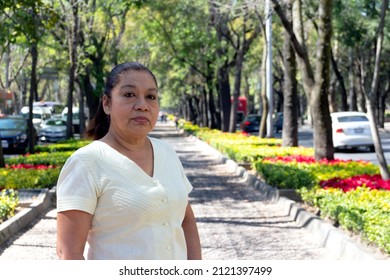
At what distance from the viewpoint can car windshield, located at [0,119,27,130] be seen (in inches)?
1112

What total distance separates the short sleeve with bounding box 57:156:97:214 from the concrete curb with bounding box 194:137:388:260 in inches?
174

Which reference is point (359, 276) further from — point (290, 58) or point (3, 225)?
point (290, 58)

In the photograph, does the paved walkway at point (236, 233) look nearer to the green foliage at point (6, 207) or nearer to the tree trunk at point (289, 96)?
the green foliage at point (6, 207)

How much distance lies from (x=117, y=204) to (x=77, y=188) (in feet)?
0.51

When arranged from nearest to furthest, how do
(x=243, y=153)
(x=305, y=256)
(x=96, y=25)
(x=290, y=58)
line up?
(x=305, y=256) → (x=243, y=153) → (x=290, y=58) → (x=96, y=25)

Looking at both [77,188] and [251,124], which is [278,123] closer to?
[251,124]

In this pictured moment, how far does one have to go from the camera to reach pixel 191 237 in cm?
317

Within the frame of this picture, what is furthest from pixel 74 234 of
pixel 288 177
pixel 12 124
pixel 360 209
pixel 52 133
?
pixel 52 133

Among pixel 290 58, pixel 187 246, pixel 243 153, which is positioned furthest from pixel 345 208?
pixel 290 58

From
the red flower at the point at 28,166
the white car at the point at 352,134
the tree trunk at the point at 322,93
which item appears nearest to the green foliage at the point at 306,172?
the tree trunk at the point at 322,93

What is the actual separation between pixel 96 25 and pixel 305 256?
87.9 ft

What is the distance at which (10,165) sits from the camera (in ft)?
53.3

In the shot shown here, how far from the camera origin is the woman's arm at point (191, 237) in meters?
3.15

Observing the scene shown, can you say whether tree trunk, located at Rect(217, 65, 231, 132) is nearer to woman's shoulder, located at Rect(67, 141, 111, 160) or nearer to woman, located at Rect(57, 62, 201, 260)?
woman, located at Rect(57, 62, 201, 260)
